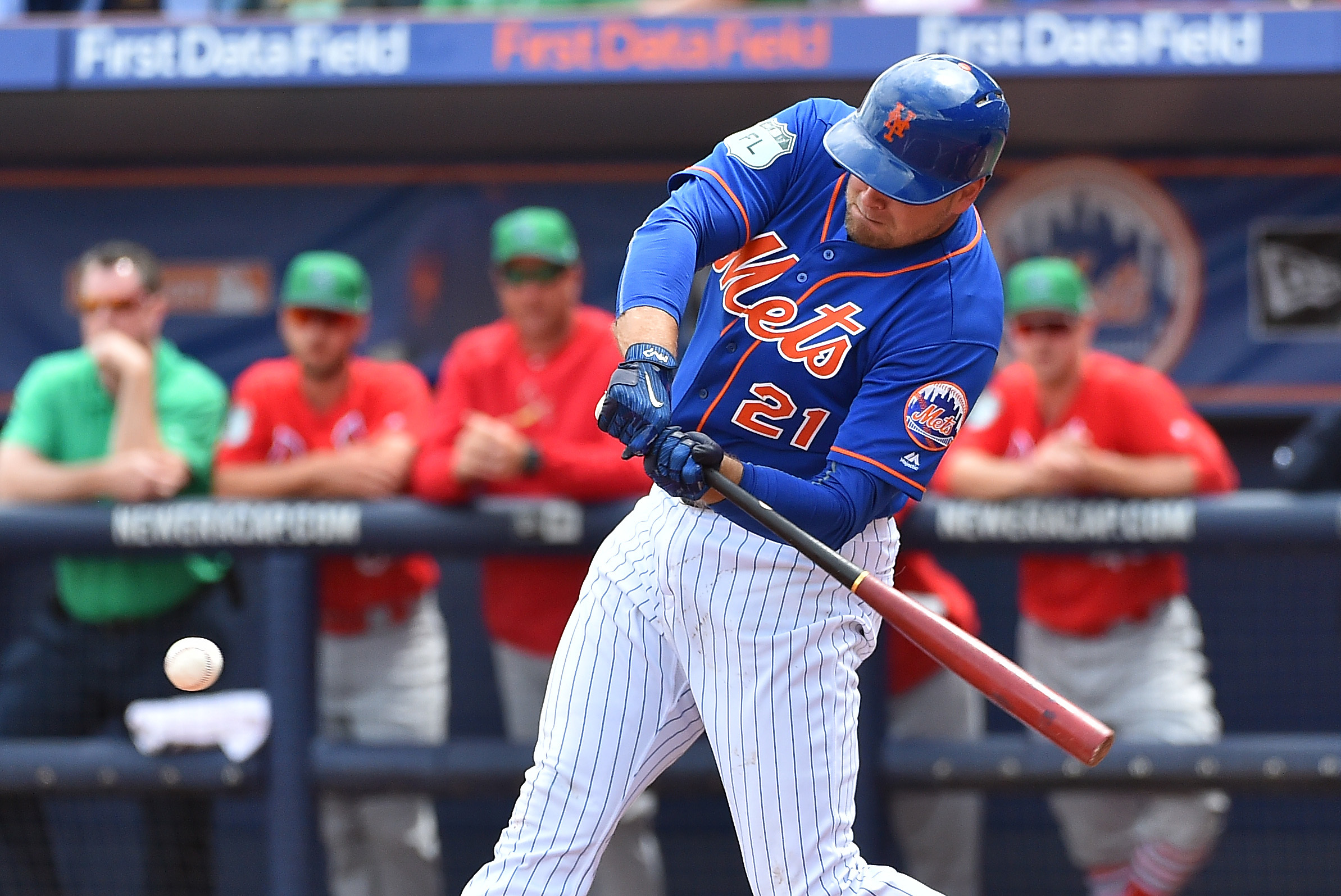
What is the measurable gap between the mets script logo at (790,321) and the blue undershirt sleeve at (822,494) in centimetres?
15

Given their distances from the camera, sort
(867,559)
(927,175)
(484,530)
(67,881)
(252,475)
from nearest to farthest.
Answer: (927,175), (867,559), (484,530), (252,475), (67,881)

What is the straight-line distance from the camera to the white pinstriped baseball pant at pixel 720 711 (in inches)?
84.9

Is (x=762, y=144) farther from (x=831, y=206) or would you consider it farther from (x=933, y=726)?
(x=933, y=726)

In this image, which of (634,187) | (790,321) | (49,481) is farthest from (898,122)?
(634,187)

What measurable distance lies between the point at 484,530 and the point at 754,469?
1176 mm

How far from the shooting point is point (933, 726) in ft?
11.2

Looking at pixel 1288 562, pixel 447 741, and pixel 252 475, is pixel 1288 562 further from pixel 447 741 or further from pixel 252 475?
pixel 252 475

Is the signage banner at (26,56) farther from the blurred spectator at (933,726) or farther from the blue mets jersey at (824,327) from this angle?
the blurred spectator at (933,726)

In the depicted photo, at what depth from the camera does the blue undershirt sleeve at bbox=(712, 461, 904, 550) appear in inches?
81.6

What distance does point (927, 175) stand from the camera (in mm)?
2033

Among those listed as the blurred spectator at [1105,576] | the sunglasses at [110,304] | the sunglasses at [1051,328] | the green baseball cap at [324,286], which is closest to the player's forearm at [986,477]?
the blurred spectator at [1105,576]

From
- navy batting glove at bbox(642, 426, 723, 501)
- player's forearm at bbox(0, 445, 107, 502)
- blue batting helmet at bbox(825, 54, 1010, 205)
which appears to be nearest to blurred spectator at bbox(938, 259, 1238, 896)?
blue batting helmet at bbox(825, 54, 1010, 205)

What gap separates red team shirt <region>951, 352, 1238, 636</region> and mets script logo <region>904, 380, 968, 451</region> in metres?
1.18

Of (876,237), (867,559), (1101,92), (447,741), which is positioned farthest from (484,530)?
(1101,92)
